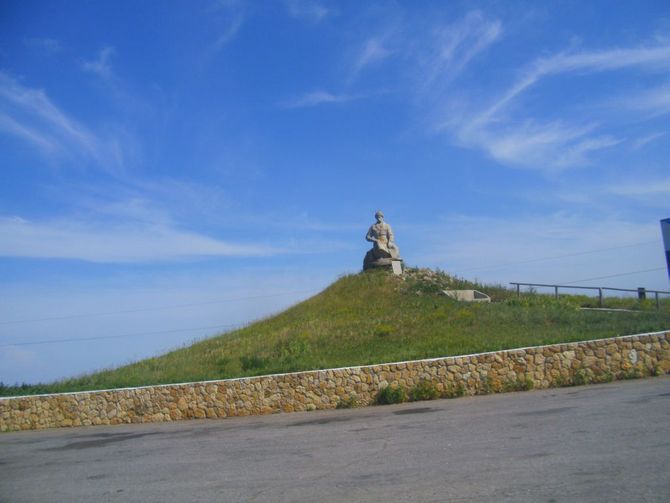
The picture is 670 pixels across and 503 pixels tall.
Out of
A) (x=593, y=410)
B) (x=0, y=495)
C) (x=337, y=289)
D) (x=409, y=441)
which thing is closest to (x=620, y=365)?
(x=593, y=410)

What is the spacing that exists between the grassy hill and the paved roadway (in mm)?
5438

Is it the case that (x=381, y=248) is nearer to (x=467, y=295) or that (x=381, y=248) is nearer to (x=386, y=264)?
(x=386, y=264)

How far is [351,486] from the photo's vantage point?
7113 millimetres

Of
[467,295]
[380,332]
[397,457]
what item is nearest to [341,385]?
[380,332]

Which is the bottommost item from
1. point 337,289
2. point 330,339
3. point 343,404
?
point 343,404

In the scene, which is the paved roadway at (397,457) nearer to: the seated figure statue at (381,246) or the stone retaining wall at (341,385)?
the stone retaining wall at (341,385)

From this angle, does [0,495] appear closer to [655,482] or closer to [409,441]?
[409,441]

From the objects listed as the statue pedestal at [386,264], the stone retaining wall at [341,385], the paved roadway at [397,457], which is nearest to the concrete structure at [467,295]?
the statue pedestal at [386,264]

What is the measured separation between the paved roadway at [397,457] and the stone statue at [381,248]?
20.9 m

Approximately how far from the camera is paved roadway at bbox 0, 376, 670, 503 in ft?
21.7

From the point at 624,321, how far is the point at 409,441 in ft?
47.8

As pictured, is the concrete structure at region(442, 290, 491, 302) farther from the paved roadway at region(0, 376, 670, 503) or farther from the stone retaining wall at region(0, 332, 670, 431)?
the paved roadway at region(0, 376, 670, 503)

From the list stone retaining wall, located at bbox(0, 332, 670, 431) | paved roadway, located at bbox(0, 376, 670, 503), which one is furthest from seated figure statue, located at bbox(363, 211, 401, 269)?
paved roadway, located at bbox(0, 376, 670, 503)

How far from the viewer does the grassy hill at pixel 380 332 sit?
19703 millimetres
